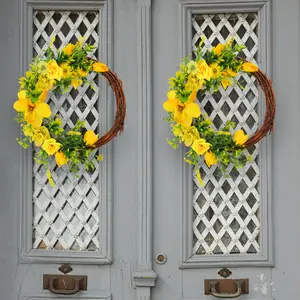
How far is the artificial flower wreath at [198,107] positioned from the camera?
3016 mm

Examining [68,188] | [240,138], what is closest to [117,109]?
[68,188]

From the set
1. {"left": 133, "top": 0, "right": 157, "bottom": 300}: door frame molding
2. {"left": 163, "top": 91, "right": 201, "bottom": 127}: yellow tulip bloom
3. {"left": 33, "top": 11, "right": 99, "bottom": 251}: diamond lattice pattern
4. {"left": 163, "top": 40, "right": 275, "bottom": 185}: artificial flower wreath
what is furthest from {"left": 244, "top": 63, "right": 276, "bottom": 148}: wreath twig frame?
{"left": 33, "top": 11, "right": 99, "bottom": 251}: diamond lattice pattern

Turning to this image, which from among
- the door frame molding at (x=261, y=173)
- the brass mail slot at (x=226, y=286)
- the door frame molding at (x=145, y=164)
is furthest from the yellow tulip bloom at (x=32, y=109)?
the brass mail slot at (x=226, y=286)

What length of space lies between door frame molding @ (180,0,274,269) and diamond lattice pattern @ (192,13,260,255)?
31 millimetres

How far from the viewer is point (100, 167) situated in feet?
10.5

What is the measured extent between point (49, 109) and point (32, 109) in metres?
0.07

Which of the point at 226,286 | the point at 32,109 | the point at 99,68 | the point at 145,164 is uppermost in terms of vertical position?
the point at 99,68

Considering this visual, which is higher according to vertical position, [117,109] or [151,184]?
[117,109]

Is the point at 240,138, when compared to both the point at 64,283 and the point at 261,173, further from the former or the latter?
the point at 64,283

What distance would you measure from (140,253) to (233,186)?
48cm

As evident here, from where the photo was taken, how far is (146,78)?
3176mm

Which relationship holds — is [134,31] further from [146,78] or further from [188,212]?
[188,212]

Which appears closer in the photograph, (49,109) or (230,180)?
(49,109)

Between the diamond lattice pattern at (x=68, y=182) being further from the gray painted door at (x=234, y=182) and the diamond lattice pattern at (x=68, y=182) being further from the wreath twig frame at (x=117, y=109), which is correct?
the gray painted door at (x=234, y=182)
